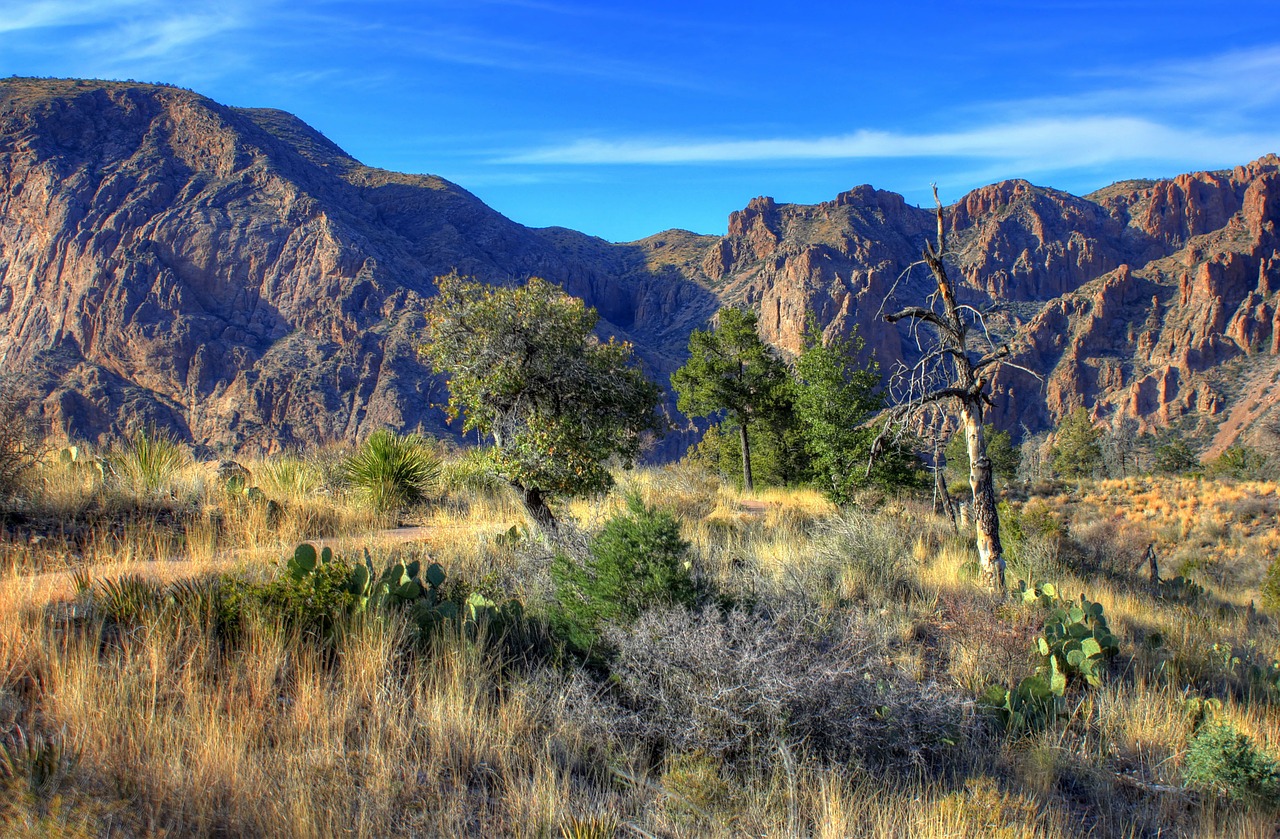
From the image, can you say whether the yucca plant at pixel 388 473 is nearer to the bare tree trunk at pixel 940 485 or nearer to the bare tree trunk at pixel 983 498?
the bare tree trunk at pixel 940 485

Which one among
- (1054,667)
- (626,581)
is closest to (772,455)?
(1054,667)

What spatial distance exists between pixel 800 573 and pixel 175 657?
618 centimetres

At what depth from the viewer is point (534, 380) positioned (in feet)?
32.1

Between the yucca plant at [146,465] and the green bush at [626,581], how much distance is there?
21.5ft

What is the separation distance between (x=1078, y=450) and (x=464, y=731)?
66.0 m

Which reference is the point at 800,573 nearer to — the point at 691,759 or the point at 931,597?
the point at 931,597

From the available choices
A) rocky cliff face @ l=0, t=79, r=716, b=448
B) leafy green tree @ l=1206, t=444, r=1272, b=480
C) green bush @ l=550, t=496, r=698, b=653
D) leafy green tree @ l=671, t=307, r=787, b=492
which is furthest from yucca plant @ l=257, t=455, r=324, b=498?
rocky cliff face @ l=0, t=79, r=716, b=448

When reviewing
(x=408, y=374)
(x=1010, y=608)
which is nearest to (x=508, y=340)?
(x=1010, y=608)

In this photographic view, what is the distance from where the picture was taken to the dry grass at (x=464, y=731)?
132 inches

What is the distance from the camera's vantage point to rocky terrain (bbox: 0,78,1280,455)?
237ft

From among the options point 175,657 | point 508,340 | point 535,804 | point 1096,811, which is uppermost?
point 508,340

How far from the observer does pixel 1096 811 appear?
4.57 meters

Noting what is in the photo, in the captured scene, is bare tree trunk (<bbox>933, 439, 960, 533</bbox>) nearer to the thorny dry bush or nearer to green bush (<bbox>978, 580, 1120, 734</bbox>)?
green bush (<bbox>978, 580, 1120, 734</bbox>)

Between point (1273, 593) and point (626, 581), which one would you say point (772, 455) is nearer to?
point (1273, 593)
